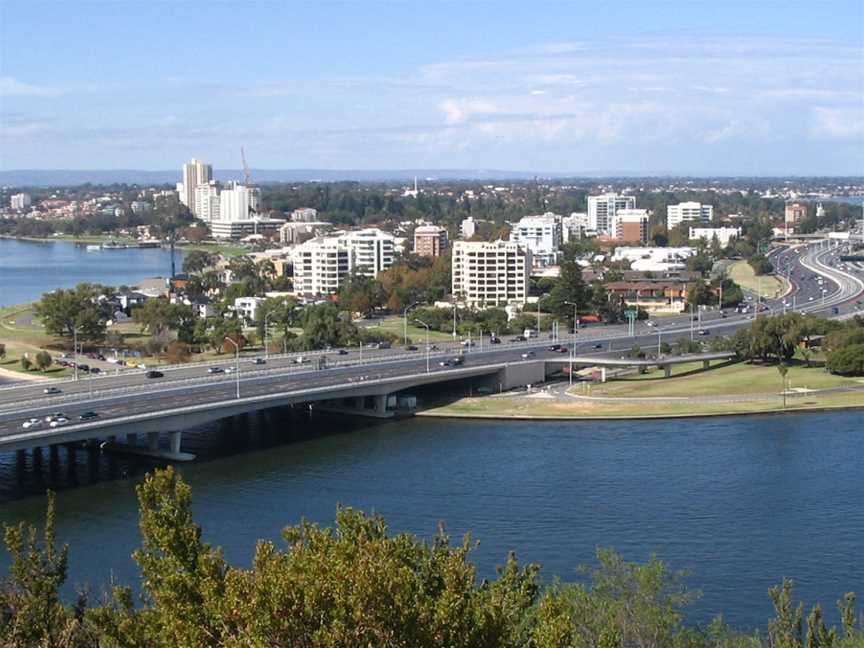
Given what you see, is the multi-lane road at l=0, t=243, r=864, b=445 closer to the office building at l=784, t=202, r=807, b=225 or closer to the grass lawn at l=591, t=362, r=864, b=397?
the grass lawn at l=591, t=362, r=864, b=397

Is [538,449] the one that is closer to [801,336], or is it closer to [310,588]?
[801,336]

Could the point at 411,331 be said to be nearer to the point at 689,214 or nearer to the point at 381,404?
the point at 381,404

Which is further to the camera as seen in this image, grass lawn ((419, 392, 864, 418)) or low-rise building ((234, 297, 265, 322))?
low-rise building ((234, 297, 265, 322))

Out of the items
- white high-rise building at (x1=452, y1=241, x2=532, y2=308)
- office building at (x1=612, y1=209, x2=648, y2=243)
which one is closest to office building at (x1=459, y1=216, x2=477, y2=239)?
office building at (x1=612, y1=209, x2=648, y2=243)

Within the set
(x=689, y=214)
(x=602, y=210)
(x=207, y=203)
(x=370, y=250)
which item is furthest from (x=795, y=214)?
(x=370, y=250)

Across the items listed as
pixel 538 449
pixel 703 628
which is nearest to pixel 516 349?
pixel 538 449

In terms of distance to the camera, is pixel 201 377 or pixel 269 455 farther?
pixel 201 377
